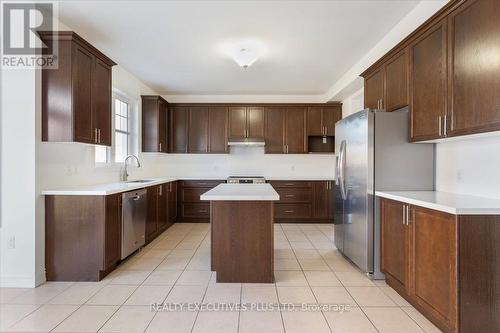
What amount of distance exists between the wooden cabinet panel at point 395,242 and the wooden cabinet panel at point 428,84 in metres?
0.71

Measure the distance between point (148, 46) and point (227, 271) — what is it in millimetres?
2949

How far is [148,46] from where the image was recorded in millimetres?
3531

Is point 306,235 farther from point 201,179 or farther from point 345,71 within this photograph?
point 345,71

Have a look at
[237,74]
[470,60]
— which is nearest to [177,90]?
[237,74]

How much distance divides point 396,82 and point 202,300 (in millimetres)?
2899

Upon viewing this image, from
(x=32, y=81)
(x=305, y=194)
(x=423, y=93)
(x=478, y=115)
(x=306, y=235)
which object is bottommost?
(x=306, y=235)

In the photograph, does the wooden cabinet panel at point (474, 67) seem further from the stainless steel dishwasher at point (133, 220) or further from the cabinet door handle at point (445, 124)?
the stainless steel dishwasher at point (133, 220)

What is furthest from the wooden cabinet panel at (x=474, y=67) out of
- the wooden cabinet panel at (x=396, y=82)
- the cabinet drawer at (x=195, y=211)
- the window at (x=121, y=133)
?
the cabinet drawer at (x=195, y=211)

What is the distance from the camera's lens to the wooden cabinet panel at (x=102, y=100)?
A: 3057 mm

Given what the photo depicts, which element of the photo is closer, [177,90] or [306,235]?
[306,235]

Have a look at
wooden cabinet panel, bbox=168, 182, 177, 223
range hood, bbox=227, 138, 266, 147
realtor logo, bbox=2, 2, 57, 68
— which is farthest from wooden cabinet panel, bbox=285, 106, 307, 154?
realtor logo, bbox=2, 2, 57, 68

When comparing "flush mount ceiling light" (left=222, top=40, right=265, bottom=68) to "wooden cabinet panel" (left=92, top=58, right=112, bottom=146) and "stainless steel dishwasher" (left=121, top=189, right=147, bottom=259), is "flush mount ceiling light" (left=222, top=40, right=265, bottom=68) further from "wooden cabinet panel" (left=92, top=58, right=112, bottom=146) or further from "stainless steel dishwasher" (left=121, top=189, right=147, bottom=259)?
"stainless steel dishwasher" (left=121, top=189, right=147, bottom=259)

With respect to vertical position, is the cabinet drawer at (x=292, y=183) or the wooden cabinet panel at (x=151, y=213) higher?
the cabinet drawer at (x=292, y=183)

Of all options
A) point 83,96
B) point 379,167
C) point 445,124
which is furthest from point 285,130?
point 83,96
